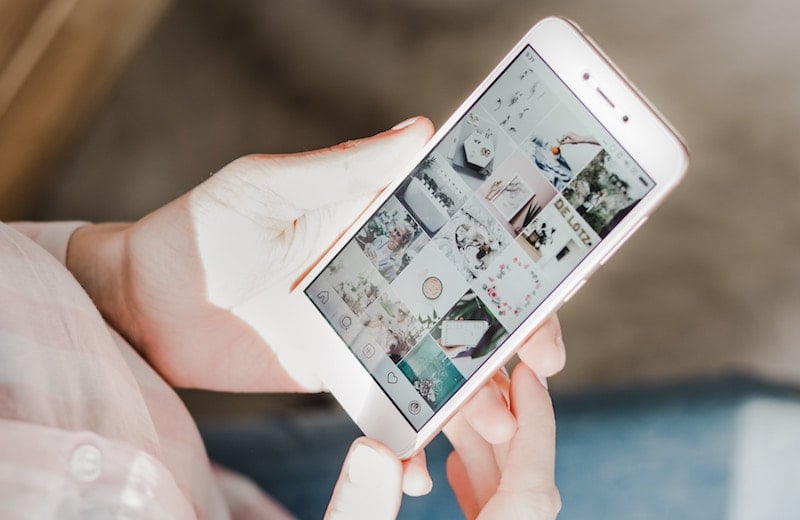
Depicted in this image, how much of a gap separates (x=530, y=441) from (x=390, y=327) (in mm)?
130

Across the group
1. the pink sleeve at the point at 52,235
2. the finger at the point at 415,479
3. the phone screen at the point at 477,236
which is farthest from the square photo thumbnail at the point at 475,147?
the pink sleeve at the point at 52,235

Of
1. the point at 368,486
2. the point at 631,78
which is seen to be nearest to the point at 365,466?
the point at 368,486

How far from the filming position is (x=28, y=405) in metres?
0.40

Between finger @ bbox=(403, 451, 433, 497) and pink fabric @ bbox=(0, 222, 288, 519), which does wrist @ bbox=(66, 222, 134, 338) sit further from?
finger @ bbox=(403, 451, 433, 497)

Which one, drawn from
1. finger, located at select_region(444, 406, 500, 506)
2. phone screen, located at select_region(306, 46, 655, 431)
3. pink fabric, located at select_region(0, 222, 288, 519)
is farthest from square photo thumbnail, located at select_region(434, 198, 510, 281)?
pink fabric, located at select_region(0, 222, 288, 519)

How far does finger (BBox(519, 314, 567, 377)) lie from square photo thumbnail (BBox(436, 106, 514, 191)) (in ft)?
0.40

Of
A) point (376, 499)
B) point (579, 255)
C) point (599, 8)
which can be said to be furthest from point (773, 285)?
point (376, 499)

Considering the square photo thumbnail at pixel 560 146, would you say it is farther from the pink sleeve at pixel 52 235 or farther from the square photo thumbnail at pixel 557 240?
the pink sleeve at pixel 52 235

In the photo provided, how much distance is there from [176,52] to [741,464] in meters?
0.83

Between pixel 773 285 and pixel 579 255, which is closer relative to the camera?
pixel 579 255

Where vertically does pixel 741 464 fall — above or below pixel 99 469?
below

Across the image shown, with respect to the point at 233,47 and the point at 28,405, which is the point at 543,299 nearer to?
the point at 28,405

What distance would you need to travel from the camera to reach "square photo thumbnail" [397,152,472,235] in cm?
52

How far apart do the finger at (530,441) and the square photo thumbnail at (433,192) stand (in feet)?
0.43
